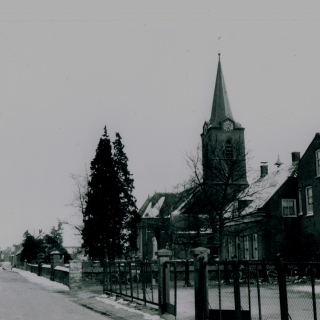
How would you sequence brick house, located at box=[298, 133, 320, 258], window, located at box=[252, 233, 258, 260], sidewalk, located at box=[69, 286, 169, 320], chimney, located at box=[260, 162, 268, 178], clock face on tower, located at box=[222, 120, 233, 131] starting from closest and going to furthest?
sidewalk, located at box=[69, 286, 169, 320]
brick house, located at box=[298, 133, 320, 258]
window, located at box=[252, 233, 258, 260]
chimney, located at box=[260, 162, 268, 178]
clock face on tower, located at box=[222, 120, 233, 131]

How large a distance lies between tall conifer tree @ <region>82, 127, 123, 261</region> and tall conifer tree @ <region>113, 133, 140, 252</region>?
810 mm

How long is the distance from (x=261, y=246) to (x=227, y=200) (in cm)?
1015

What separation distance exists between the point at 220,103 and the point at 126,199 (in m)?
22.7

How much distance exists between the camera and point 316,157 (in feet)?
107

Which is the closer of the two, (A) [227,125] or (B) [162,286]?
(B) [162,286]

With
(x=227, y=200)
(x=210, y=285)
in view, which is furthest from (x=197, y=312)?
(x=227, y=200)

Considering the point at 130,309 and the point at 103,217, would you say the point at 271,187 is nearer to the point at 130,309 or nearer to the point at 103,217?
the point at 103,217

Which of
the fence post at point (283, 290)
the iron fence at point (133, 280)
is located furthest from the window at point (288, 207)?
the fence post at point (283, 290)

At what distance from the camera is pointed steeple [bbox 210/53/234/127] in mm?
56438

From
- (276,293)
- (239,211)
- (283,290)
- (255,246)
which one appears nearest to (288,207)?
(255,246)

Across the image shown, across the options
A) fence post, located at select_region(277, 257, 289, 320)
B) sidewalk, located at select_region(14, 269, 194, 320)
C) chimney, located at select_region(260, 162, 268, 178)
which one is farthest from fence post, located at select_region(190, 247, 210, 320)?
chimney, located at select_region(260, 162, 268, 178)

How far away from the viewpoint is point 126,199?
3931 centimetres

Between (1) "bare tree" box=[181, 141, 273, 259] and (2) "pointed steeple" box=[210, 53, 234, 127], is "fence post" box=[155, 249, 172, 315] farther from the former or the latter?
(2) "pointed steeple" box=[210, 53, 234, 127]

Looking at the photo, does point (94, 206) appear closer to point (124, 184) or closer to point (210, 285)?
point (124, 184)
